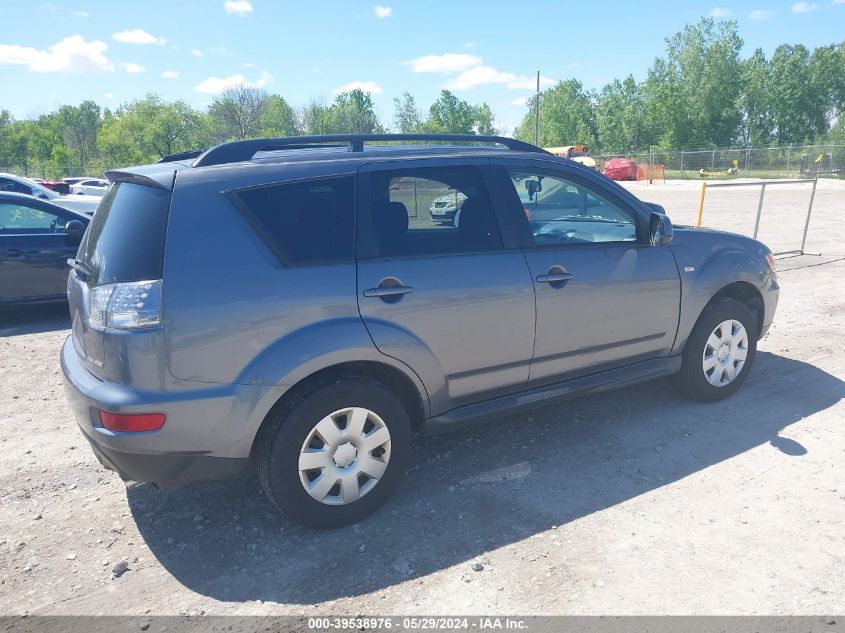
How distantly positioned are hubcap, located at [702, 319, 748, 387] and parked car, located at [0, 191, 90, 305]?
6.76 metres

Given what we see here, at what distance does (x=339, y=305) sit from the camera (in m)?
3.17

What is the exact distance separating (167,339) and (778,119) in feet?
271

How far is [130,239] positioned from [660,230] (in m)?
3.23

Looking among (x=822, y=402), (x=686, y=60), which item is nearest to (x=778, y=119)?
(x=686, y=60)

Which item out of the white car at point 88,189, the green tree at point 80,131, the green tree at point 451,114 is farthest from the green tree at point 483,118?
the white car at point 88,189

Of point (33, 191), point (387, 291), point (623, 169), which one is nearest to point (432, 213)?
point (387, 291)

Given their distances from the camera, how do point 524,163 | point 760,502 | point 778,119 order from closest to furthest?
1. point 760,502
2. point 524,163
3. point 778,119

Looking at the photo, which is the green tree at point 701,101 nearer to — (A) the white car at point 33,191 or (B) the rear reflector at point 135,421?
(A) the white car at point 33,191

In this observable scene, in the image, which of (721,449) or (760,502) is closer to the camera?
(760,502)

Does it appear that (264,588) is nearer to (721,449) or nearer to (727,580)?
(727,580)

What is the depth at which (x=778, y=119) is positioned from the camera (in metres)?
71.2

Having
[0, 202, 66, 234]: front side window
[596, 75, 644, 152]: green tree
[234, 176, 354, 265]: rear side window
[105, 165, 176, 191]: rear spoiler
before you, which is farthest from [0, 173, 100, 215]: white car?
[596, 75, 644, 152]: green tree

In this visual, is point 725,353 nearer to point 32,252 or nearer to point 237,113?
point 32,252

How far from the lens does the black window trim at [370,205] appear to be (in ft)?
11.0
